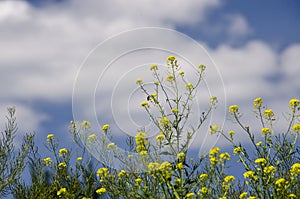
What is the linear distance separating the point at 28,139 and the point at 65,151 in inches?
59.0

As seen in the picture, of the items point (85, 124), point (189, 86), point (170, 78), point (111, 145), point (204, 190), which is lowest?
point (204, 190)

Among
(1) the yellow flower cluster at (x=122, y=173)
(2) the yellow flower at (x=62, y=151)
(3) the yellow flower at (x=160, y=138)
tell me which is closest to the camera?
(3) the yellow flower at (x=160, y=138)

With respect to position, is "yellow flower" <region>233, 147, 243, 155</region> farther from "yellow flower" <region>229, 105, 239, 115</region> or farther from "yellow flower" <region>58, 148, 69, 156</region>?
"yellow flower" <region>58, 148, 69, 156</region>

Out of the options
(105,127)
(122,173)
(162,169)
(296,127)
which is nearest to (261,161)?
(296,127)

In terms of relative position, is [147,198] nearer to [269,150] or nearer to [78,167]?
[269,150]

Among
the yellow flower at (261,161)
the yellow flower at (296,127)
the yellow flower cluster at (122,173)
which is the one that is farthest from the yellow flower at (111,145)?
the yellow flower at (296,127)

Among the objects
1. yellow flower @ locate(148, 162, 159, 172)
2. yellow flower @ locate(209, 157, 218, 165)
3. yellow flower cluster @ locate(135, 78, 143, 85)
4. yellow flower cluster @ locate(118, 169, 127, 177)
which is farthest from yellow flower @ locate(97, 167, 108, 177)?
yellow flower @ locate(209, 157, 218, 165)

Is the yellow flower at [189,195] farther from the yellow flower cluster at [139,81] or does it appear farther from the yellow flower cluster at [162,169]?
the yellow flower cluster at [139,81]

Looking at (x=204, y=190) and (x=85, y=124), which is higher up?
(x=85, y=124)

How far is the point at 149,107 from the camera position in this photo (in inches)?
199

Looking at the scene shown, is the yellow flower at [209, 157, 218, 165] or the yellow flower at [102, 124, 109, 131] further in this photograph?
the yellow flower at [102, 124, 109, 131]

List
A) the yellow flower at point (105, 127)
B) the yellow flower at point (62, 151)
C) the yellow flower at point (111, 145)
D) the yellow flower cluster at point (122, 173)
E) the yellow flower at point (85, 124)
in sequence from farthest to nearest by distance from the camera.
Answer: the yellow flower at point (62, 151) < the yellow flower at point (85, 124) < the yellow flower at point (105, 127) < the yellow flower at point (111, 145) < the yellow flower cluster at point (122, 173)

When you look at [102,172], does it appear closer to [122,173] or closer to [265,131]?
[122,173]

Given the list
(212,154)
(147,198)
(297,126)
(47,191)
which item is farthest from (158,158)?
(47,191)
